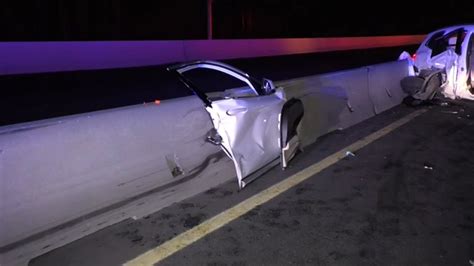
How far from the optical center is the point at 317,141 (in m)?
6.20

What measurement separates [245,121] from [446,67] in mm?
6775

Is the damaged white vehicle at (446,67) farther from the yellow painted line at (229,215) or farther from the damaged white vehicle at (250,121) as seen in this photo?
the damaged white vehicle at (250,121)

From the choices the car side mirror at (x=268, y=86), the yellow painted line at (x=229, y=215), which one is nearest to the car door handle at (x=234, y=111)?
the car side mirror at (x=268, y=86)

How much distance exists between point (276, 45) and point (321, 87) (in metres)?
21.2

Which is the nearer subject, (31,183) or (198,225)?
(31,183)

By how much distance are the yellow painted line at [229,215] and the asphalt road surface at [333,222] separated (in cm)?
6

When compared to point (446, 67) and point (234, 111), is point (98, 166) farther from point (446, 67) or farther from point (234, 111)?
point (446, 67)

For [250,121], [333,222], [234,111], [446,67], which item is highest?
[446,67]

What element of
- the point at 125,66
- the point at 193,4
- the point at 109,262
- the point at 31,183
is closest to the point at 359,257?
the point at 109,262

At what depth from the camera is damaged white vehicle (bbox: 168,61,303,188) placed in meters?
4.24

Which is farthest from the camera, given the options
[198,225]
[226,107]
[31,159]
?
[226,107]

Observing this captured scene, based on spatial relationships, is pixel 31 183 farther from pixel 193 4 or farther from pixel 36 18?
pixel 193 4

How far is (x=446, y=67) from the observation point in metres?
9.20

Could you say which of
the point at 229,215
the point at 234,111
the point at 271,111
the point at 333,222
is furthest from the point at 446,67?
the point at 229,215
